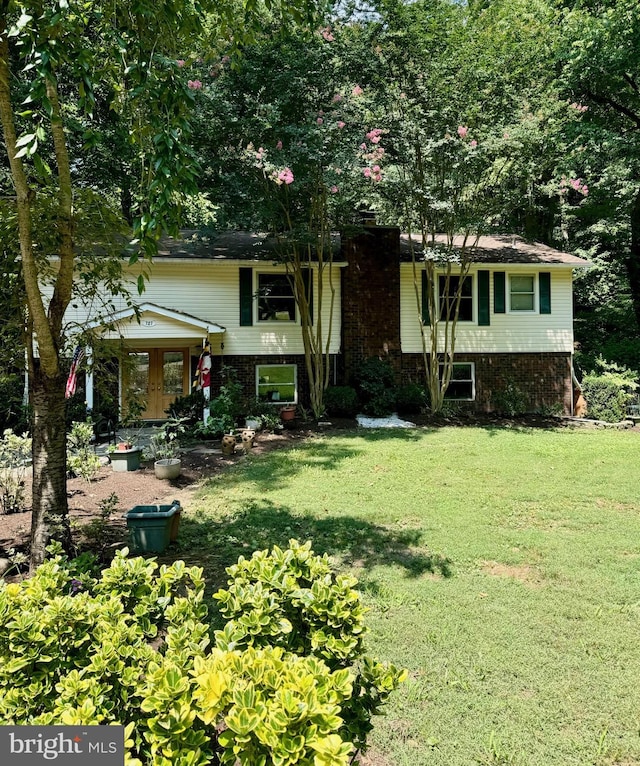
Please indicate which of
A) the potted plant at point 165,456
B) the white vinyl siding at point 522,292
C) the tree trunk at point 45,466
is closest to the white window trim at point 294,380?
the potted plant at point 165,456

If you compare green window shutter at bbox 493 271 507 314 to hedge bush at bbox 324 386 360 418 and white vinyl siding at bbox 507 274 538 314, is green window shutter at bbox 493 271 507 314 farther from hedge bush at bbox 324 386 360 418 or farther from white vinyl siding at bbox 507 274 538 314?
hedge bush at bbox 324 386 360 418

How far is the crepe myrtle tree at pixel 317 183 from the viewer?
10.9 metres

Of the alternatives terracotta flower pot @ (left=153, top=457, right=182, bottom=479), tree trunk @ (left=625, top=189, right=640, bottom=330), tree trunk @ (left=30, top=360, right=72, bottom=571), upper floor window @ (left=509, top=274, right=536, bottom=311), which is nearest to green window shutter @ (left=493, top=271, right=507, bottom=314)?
upper floor window @ (left=509, top=274, right=536, bottom=311)

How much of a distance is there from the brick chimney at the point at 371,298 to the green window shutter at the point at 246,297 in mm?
2741

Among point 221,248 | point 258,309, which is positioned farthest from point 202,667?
point 221,248

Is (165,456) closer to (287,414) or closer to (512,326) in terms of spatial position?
(287,414)

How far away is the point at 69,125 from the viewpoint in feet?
12.6

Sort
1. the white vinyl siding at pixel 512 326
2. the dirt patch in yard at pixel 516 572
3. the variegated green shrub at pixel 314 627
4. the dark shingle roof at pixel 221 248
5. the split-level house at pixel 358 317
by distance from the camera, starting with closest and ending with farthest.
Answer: the variegated green shrub at pixel 314 627 < the dirt patch in yard at pixel 516 572 < the dark shingle roof at pixel 221 248 < the split-level house at pixel 358 317 < the white vinyl siding at pixel 512 326

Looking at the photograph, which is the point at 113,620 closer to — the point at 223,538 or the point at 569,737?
the point at 569,737

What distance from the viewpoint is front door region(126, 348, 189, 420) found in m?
15.2

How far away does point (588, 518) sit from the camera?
603cm

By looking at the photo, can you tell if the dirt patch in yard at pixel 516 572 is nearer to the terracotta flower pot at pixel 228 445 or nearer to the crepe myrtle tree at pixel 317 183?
the terracotta flower pot at pixel 228 445

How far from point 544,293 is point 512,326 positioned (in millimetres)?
1489

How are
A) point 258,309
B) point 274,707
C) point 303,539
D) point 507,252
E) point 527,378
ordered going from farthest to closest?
point 507,252 < point 527,378 < point 258,309 < point 303,539 < point 274,707
